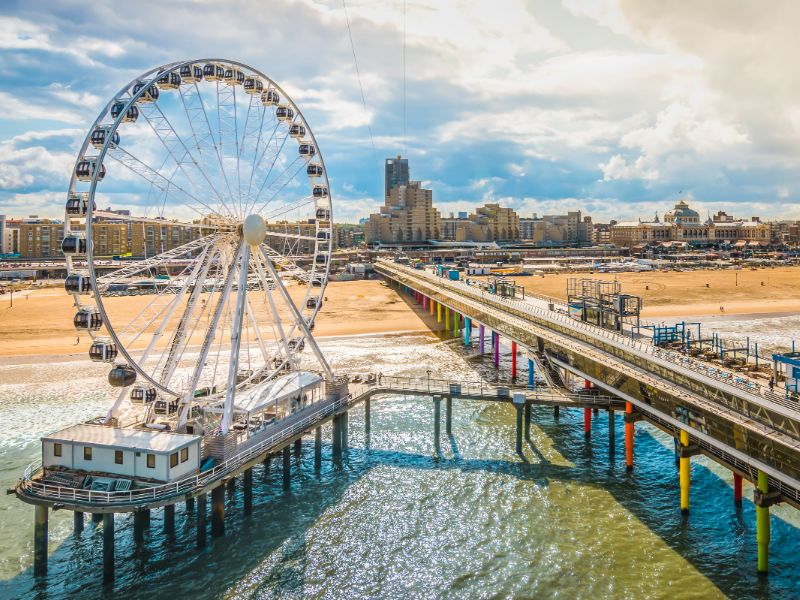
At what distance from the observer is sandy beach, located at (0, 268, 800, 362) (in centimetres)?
6291

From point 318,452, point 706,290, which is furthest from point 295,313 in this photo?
point 706,290

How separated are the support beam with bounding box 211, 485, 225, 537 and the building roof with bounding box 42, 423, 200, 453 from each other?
8.10ft

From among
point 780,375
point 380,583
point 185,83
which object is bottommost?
point 380,583

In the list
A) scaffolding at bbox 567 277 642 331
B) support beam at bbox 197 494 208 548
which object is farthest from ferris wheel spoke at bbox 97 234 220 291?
scaffolding at bbox 567 277 642 331

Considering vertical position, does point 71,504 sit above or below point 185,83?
below

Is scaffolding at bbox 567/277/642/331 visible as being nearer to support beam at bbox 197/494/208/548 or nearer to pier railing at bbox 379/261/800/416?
pier railing at bbox 379/261/800/416

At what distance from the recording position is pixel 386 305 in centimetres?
8744

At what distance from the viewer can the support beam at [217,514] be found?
23625 mm

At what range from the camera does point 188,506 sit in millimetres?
26656

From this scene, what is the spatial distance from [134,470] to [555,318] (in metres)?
26.9

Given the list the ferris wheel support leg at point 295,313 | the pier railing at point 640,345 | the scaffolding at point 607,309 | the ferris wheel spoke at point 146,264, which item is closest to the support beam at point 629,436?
the pier railing at point 640,345

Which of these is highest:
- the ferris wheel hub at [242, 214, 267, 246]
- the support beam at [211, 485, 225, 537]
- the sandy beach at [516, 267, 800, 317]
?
the ferris wheel hub at [242, 214, 267, 246]

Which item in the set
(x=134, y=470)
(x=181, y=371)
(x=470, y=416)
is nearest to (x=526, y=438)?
(x=470, y=416)

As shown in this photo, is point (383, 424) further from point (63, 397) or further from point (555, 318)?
point (63, 397)
